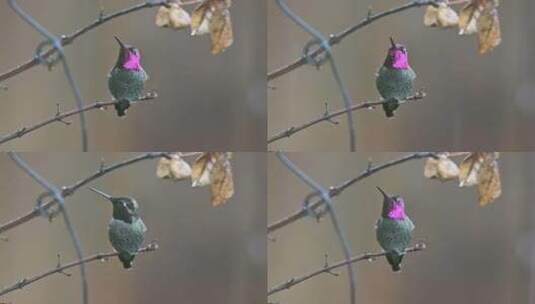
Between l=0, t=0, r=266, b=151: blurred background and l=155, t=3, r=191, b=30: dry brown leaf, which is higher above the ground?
l=155, t=3, r=191, b=30: dry brown leaf

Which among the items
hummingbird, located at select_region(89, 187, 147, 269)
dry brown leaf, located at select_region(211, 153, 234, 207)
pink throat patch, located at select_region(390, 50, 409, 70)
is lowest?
hummingbird, located at select_region(89, 187, 147, 269)

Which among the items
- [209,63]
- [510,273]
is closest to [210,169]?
[209,63]

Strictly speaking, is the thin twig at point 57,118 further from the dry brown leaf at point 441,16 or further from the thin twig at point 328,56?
the dry brown leaf at point 441,16

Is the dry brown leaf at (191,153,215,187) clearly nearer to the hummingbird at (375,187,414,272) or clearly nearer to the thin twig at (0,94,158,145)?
the thin twig at (0,94,158,145)

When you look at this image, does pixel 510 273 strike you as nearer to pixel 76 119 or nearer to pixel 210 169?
pixel 210 169

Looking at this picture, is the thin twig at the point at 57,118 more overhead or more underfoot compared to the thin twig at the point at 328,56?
more underfoot

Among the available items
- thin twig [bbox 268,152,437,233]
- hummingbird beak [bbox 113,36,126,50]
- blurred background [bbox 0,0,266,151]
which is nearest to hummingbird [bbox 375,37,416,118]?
thin twig [bbox 268,152,437,233]

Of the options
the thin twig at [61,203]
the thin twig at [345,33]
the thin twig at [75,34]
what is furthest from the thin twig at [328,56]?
the thin twig at [61,203]
